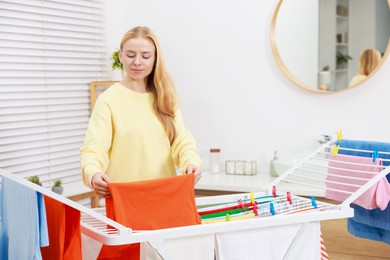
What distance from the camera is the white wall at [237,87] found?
11.6ft

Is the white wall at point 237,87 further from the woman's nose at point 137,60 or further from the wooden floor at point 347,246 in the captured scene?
the woman's nose at point 137,60

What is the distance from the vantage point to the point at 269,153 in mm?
3760

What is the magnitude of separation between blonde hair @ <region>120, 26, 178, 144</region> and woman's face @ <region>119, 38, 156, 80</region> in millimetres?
30

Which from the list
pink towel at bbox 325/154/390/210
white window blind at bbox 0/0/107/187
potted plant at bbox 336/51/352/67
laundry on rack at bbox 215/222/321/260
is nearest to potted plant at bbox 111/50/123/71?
white window blind at bbox 0/0/107/187

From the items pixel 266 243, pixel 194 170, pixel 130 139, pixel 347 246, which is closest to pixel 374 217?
pixel 347 246

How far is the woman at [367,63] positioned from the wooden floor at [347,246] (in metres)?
0.83

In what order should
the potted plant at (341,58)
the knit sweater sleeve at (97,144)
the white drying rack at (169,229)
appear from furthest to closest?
the potted plant at (341,58) → the knit sweater sleeve at (97,144) → the white drying rack at (169,229)

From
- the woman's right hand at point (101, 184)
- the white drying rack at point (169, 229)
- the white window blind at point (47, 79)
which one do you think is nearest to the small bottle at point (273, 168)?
the white window blind at point (47, 79)

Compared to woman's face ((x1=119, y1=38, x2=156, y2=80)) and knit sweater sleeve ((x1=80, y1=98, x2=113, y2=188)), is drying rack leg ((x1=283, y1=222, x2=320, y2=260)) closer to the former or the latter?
A: knit sweater sleeve ((x1=80, y1=98, x2=113, y2=188))

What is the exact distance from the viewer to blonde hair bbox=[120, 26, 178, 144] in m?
2.22

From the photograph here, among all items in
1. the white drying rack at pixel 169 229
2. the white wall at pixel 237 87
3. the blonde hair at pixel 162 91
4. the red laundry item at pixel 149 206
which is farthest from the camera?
the white wall at pixel 237 87

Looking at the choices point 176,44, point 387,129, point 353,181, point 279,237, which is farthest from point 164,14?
point 279,237

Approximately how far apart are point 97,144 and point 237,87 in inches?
73.8

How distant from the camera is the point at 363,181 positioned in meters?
2.64
